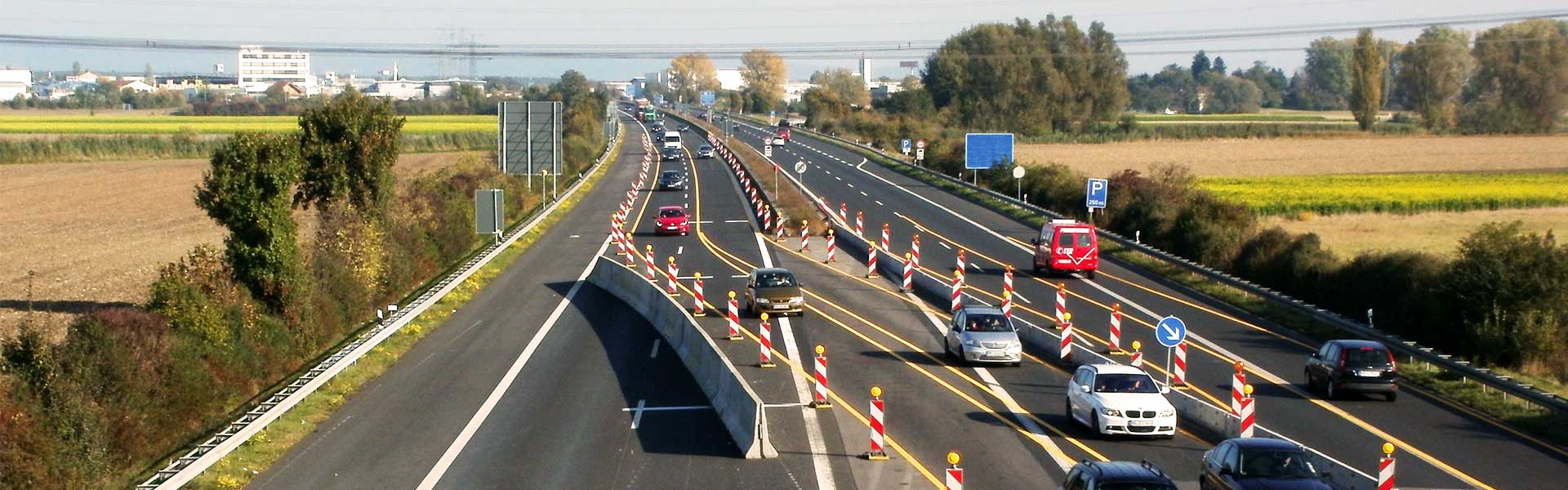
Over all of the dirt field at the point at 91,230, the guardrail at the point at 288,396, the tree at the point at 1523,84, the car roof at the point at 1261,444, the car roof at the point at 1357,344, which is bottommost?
the dirt field at the point at 91,230

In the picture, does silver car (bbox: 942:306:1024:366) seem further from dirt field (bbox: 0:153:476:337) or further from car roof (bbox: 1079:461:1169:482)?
dirt field (bbox: 0:153:476:337)

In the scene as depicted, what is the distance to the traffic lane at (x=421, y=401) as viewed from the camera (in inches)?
781

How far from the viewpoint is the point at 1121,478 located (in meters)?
14.9

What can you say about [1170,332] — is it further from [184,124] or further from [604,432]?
[184,124]

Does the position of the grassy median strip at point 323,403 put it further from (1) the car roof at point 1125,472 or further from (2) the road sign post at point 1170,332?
(2) the road sign post at point 1170,332

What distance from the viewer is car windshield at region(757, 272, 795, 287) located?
36594mm

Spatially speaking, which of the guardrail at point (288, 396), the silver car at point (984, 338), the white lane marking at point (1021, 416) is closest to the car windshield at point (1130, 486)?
the white lane marking at point (1021, 416)

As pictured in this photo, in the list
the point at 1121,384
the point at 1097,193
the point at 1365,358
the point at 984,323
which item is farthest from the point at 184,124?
the point at 1121,384

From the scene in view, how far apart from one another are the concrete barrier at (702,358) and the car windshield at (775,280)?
280 cm

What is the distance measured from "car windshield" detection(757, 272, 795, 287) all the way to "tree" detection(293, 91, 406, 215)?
530 inches

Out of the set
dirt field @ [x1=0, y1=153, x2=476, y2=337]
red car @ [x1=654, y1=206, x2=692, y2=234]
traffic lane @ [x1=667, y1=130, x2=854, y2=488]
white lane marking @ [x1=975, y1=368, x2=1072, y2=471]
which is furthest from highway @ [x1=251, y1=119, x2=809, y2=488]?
red car @ [x1=654, y1=206, x2=692, y2=234]

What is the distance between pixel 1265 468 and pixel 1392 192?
62452mm

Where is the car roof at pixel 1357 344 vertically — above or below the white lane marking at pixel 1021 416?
above

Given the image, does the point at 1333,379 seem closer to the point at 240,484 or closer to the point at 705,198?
the point at 240,484
